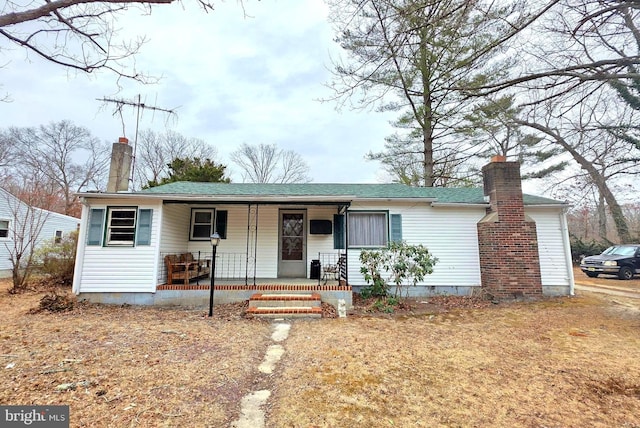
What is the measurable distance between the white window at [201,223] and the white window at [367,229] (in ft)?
14.3

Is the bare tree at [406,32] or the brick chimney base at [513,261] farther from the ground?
the bare tree at [406,32]

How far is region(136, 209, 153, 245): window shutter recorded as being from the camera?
23.6 feet

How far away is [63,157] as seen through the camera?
897 inches

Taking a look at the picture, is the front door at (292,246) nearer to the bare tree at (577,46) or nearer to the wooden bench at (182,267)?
the wooden bench at (182,267)

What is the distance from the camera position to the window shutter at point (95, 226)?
7.13m

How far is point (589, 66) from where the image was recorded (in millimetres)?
5430

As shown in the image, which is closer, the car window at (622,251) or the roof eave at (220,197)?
the roof eave at (220,197)

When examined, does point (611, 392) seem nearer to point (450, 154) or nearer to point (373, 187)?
point (373, 187)

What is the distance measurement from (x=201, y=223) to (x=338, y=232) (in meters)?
4.33

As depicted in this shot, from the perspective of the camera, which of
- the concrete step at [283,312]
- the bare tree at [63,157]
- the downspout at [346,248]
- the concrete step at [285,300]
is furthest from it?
the bare tree at [63,157]

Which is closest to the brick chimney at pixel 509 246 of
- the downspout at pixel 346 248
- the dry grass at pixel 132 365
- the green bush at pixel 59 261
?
the downspout at pixel 346 248

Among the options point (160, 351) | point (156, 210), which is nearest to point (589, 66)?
point (160, 351)

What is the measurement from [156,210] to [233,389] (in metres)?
→ 5.72

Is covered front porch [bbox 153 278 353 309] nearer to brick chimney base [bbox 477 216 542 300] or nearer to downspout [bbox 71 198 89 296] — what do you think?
downspout [bbox 71 198 89 296]
